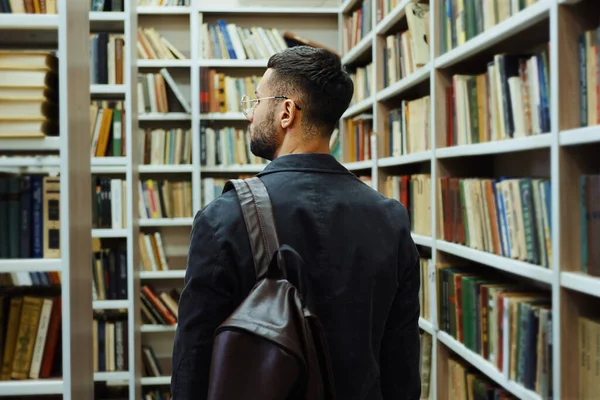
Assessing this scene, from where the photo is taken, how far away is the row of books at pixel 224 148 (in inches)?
168

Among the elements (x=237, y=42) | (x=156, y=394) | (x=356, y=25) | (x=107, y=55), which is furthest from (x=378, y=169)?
(x=156, y=394)

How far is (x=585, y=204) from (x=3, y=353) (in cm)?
143

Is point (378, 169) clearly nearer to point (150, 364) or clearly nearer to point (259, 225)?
point (150, 364)

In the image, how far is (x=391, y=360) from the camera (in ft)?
4.23

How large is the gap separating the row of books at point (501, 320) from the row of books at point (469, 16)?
83cm

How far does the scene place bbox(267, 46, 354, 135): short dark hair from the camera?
1213 millimetres

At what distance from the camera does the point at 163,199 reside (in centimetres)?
421

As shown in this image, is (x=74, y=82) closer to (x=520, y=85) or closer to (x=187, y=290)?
(x=187, y=290)

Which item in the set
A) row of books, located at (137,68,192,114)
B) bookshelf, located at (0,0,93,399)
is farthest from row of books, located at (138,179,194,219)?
bookshelf, located at (0,0,93,399)

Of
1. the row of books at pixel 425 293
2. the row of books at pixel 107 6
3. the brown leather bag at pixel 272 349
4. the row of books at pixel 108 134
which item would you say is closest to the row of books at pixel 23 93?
the brown leather bag at pixel 272 349

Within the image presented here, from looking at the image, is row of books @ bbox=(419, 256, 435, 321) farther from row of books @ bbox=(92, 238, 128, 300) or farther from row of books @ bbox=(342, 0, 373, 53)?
row of books @ bbox=(92, 238, 128, 300)

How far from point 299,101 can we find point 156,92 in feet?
10.4

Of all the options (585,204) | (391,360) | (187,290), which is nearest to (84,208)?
(187,290)

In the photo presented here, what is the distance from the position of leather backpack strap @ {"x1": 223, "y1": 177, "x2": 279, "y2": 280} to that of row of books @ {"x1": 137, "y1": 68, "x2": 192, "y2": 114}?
3.21 metres
